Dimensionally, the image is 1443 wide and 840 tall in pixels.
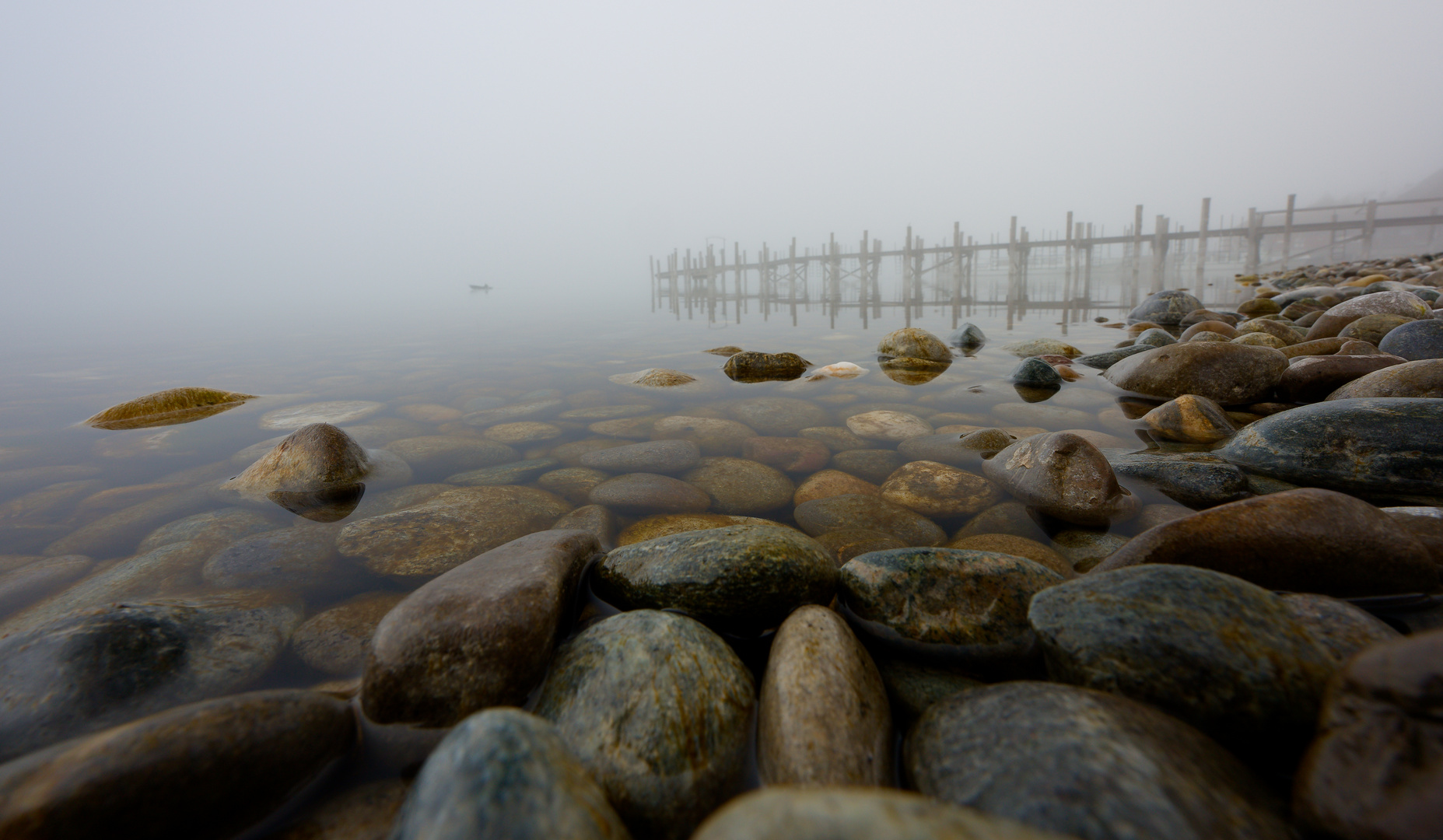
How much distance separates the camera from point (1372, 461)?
2.56 meters

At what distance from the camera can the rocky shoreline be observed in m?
0.99

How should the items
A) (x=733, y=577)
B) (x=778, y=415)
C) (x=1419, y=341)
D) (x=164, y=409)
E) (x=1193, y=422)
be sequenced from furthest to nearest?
(x=164, y=409), (x=778, y=415), (x=1419, y=341), (x=1193, y=422), (x=733, y=577)

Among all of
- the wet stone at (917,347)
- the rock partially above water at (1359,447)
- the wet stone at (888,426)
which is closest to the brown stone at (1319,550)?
the rock partially above water at (1359,447)

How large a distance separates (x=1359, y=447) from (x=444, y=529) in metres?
4.78

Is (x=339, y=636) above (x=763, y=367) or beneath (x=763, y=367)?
beneath

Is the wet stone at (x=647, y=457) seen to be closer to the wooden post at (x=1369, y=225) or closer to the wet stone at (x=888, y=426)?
the wet stone at (x=888, y=426)

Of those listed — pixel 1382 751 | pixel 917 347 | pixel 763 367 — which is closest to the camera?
pixel 1382 751

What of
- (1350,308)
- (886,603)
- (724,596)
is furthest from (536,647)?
(1350,308)

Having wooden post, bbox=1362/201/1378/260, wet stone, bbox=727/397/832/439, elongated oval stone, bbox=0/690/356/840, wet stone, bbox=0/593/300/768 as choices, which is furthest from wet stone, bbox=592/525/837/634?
wooden post, bbox=1362/201/1378/260

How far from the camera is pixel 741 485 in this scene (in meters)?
3.52

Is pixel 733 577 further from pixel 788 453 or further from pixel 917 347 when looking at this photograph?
pixel 917 347

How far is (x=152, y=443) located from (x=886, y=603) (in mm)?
6881

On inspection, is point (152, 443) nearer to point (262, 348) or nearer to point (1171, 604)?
point (1171, 604)

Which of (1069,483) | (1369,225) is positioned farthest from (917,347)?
(1369,225)
